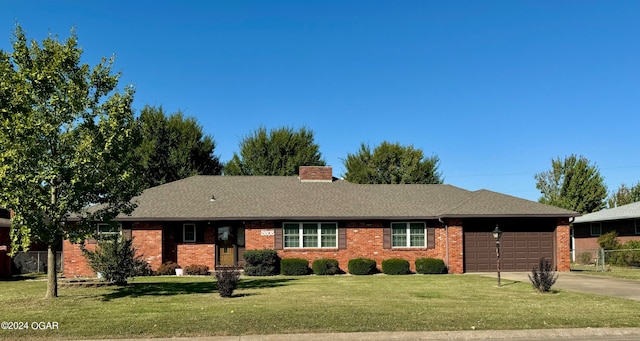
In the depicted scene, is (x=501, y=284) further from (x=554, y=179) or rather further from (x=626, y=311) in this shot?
(x=554, y=179)

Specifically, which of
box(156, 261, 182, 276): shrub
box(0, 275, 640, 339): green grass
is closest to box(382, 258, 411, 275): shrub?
box(0, 275, 640, 339): green grass

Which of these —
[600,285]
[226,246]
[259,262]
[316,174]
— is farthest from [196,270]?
[600,285]

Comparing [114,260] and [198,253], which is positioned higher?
[114,260]

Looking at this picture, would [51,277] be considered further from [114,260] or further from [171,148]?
[171,148]

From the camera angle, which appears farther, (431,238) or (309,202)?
(309,202)

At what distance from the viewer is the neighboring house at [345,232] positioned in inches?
1009

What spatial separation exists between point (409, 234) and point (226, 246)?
894cm

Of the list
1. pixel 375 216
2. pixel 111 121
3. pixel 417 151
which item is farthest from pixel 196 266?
pixel 417 151

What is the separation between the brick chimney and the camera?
31.9m

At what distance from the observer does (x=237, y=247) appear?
26.6 meters

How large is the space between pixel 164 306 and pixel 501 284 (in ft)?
38.9

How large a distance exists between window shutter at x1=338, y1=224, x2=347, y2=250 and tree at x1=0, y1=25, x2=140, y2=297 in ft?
41.1

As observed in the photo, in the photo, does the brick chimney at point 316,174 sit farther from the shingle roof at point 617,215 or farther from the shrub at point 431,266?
the shingle roof at point 617,215

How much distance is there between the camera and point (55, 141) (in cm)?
1477
